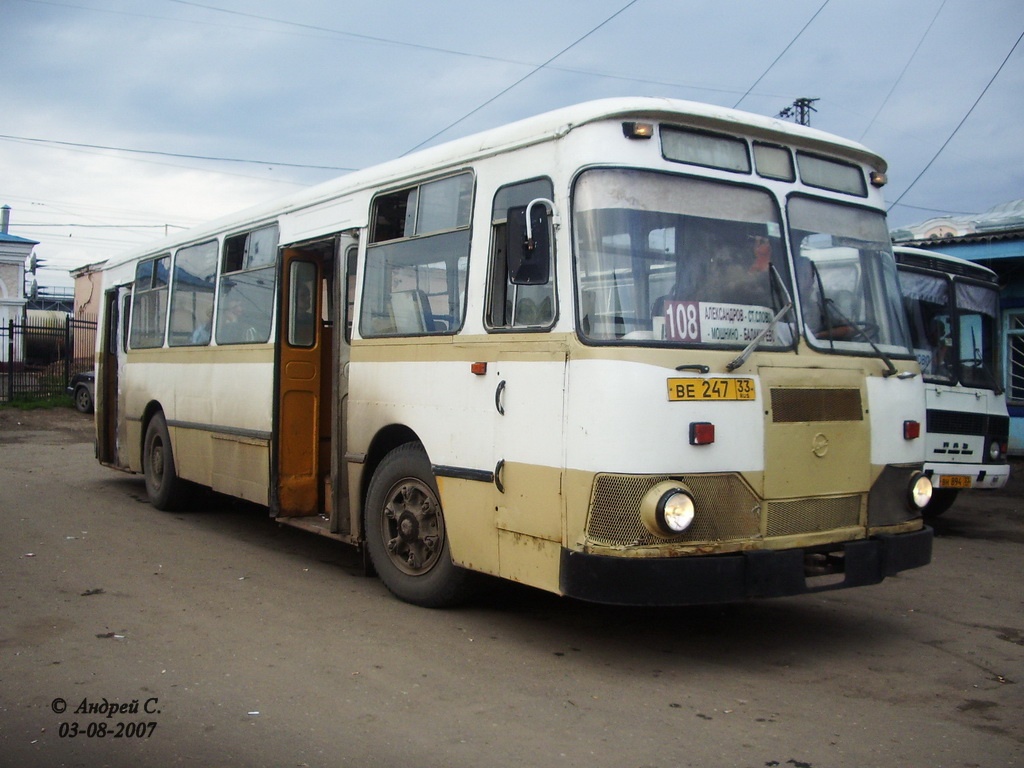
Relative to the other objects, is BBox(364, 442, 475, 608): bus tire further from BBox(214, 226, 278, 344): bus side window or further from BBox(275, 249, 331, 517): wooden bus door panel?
BBox(214, 226, 278, 344): bus side window

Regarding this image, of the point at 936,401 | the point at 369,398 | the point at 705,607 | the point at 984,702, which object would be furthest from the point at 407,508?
the point at 936,401

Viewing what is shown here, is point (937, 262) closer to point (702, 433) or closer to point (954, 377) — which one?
point (954, 377)

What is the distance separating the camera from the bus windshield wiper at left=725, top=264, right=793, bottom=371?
5176 millimetres

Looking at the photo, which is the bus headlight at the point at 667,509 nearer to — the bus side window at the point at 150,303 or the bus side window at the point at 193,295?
the bus side window at the point at 193,295

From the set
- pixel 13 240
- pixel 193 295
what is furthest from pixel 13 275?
pixel 193 295

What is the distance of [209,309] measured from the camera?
384 inches

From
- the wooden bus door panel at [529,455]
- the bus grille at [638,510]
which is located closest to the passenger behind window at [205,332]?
the wooden bus door panel at [529,455]

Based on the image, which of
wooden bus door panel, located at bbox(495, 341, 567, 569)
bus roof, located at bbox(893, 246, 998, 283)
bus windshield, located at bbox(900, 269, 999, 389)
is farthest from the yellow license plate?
bus roof, located at bbox(893, 246, 998, 283)

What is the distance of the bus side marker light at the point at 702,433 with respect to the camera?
502 centimetres

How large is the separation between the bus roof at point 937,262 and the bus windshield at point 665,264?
6.22 meters

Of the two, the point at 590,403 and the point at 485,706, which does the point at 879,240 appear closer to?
the point at 590,403

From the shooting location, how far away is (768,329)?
17.7 feet

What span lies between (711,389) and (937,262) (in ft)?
25.0

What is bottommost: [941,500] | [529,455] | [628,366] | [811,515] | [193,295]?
[941,500]
